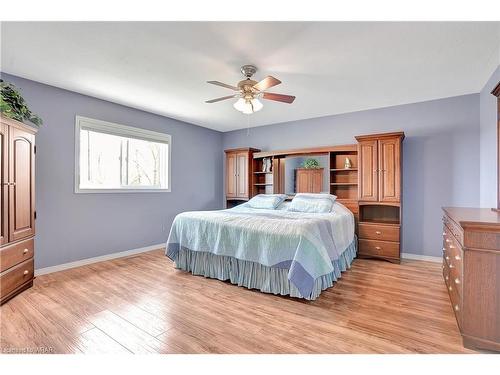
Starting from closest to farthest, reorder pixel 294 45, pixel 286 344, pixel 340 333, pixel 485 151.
Answer: pixel 286 344
pixel 340 333
pixel 294 45
pixel 485 151

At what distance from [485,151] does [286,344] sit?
363 centimetres

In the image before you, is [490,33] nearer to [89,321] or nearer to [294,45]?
[294,45]

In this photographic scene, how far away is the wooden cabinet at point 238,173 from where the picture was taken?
5441mm

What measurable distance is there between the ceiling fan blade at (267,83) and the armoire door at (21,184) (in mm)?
2522

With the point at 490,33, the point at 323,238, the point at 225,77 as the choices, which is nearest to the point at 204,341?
the point at 323,238

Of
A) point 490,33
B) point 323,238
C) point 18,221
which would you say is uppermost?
point 490,33

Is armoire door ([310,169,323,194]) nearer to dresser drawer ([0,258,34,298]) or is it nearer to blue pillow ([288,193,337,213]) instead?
blue pillow ([288,193,337,213])

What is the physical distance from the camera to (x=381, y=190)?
3.96 metres

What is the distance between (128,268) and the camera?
362cm

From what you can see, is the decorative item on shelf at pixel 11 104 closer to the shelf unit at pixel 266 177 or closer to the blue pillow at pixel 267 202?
the blue pillow at pixel 267 202

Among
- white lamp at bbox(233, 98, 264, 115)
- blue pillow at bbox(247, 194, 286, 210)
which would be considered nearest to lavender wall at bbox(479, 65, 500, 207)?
white lamp at bbox(233, 98, 264, 115)

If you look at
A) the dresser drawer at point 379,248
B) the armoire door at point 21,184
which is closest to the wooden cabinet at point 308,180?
the dresser drawer at point 379,248

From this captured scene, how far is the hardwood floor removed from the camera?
5.96 ft
